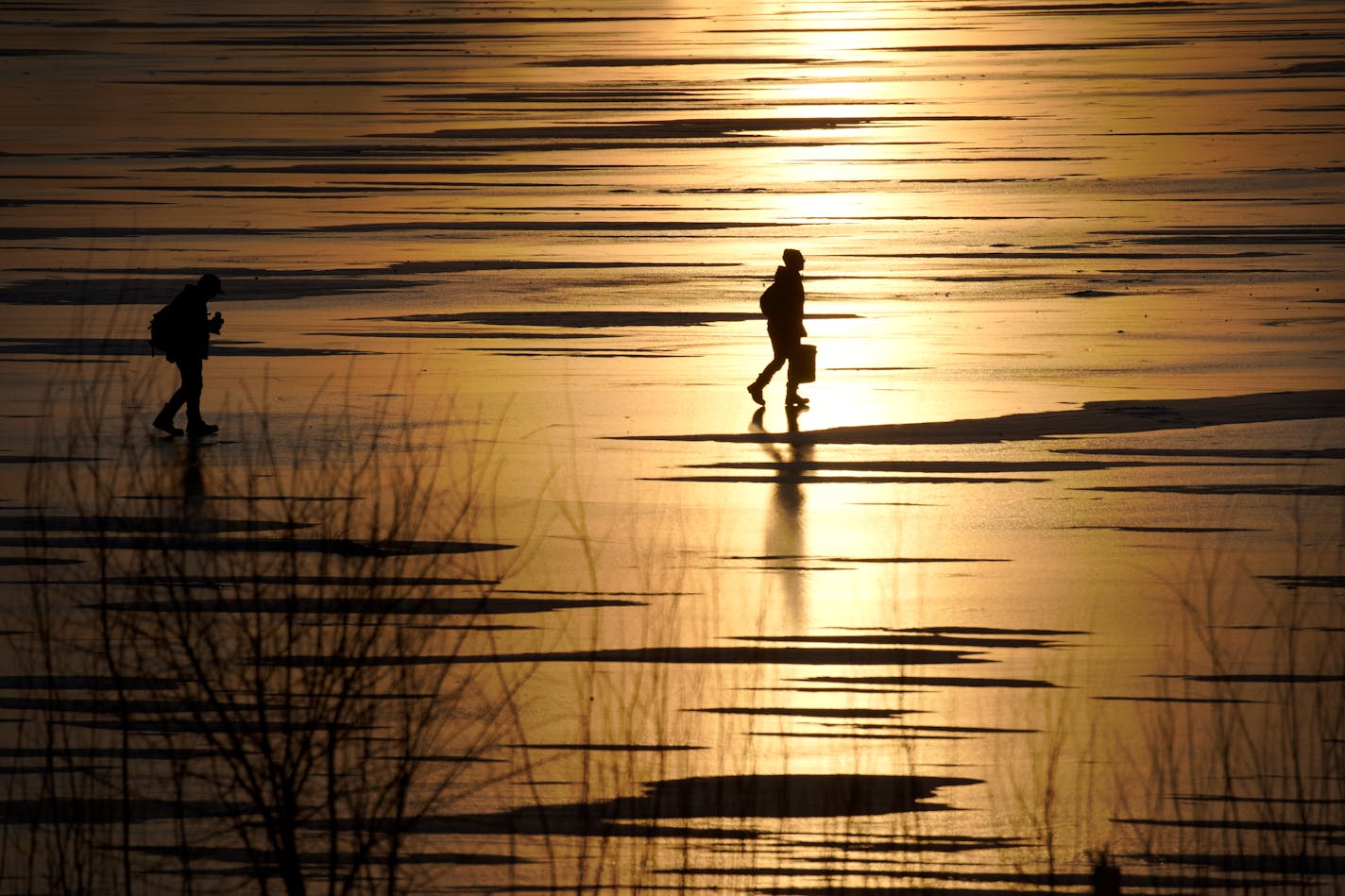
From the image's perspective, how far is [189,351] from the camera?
54.5ft

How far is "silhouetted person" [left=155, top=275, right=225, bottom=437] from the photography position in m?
16.7

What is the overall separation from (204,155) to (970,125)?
11.9m

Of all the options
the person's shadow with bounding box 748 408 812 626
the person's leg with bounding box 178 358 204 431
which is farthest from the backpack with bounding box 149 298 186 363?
the person's shadow with bounding box 748 408 812 626

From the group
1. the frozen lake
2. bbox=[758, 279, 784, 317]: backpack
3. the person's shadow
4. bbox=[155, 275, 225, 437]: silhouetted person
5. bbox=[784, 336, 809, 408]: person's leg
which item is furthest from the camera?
bbox=[758, 279, 784, 317]: backpack

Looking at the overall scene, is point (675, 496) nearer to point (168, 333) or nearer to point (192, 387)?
point (192, 387)

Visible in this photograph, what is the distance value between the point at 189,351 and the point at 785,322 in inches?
178

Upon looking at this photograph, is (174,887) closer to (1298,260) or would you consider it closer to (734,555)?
(734,555)

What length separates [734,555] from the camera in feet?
44.9

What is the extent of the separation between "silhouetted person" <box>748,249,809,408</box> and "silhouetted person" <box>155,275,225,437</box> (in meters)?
4.12

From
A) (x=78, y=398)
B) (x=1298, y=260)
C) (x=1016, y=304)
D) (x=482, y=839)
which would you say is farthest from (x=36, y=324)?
(x=482, y=839)

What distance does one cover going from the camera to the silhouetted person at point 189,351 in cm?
1666

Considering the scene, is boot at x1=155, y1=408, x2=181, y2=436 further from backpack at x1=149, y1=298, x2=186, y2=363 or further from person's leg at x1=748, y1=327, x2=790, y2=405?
person's leg at x1=748, y1=327, x2=790, y2=405

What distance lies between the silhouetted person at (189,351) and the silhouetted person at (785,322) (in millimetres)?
4122

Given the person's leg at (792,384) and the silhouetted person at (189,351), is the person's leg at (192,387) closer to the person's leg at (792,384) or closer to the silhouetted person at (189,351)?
the silhouetted person at (189,351)
